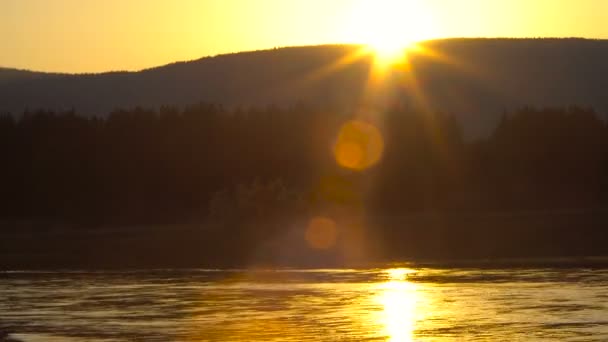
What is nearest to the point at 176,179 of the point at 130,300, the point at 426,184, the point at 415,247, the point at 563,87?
the point at 426,184

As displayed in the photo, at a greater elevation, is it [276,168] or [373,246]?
[276,168]

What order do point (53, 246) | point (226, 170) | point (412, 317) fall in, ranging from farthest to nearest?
point (226, 170) → point (53, 246) → point (412, 317)

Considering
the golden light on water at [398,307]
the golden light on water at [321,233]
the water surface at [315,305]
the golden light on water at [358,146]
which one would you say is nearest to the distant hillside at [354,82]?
the golden light on water at [358,146]

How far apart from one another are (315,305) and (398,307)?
5.27 ft

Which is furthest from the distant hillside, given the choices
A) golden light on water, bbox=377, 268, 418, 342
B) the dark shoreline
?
golden light on water, bbox=377, 268, 418, 342

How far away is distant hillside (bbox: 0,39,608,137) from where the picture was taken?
429 feet

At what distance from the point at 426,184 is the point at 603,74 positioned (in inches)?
2907

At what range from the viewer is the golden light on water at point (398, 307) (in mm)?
21250

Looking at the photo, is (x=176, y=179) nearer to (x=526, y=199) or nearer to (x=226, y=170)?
(x=226, y=170)

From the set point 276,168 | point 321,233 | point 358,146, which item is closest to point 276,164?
point 276,168

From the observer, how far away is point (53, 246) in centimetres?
4884

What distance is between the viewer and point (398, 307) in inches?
979

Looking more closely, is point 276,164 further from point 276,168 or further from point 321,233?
point 321,233

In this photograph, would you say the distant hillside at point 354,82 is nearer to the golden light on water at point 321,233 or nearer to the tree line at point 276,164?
the tree line at point 276,164
